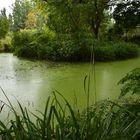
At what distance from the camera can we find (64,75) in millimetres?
7621

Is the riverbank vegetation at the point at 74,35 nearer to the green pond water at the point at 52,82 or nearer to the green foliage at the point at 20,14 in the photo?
the green pond water at the point at 52,82

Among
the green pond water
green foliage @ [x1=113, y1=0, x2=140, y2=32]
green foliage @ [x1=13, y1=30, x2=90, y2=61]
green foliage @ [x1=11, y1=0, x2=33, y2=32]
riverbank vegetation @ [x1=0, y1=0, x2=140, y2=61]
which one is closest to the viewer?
the green pond water

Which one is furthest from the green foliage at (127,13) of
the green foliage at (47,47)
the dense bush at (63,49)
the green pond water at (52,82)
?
the green pond water at (52,82)

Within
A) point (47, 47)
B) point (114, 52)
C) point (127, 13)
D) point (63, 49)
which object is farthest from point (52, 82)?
point (127, 13)

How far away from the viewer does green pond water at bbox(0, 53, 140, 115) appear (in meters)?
5.32

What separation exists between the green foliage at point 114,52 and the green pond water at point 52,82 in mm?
750

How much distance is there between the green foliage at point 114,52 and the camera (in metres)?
10.6

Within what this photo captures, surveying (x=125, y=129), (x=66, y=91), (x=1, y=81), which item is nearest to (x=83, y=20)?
(x=1, y=81)

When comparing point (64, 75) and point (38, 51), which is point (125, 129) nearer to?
point (64, 75)

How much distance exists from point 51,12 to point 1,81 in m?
5.07

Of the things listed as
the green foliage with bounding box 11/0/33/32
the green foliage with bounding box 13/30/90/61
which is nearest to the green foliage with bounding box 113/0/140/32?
the green foliage with bounding box 13/30/90/61

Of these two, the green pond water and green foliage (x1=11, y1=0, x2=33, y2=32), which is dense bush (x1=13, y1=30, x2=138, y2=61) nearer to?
the green pond water

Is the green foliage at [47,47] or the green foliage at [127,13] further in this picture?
the green foliage at [127,13]

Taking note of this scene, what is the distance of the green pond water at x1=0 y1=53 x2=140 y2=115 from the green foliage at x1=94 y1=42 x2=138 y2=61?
2.46ft
